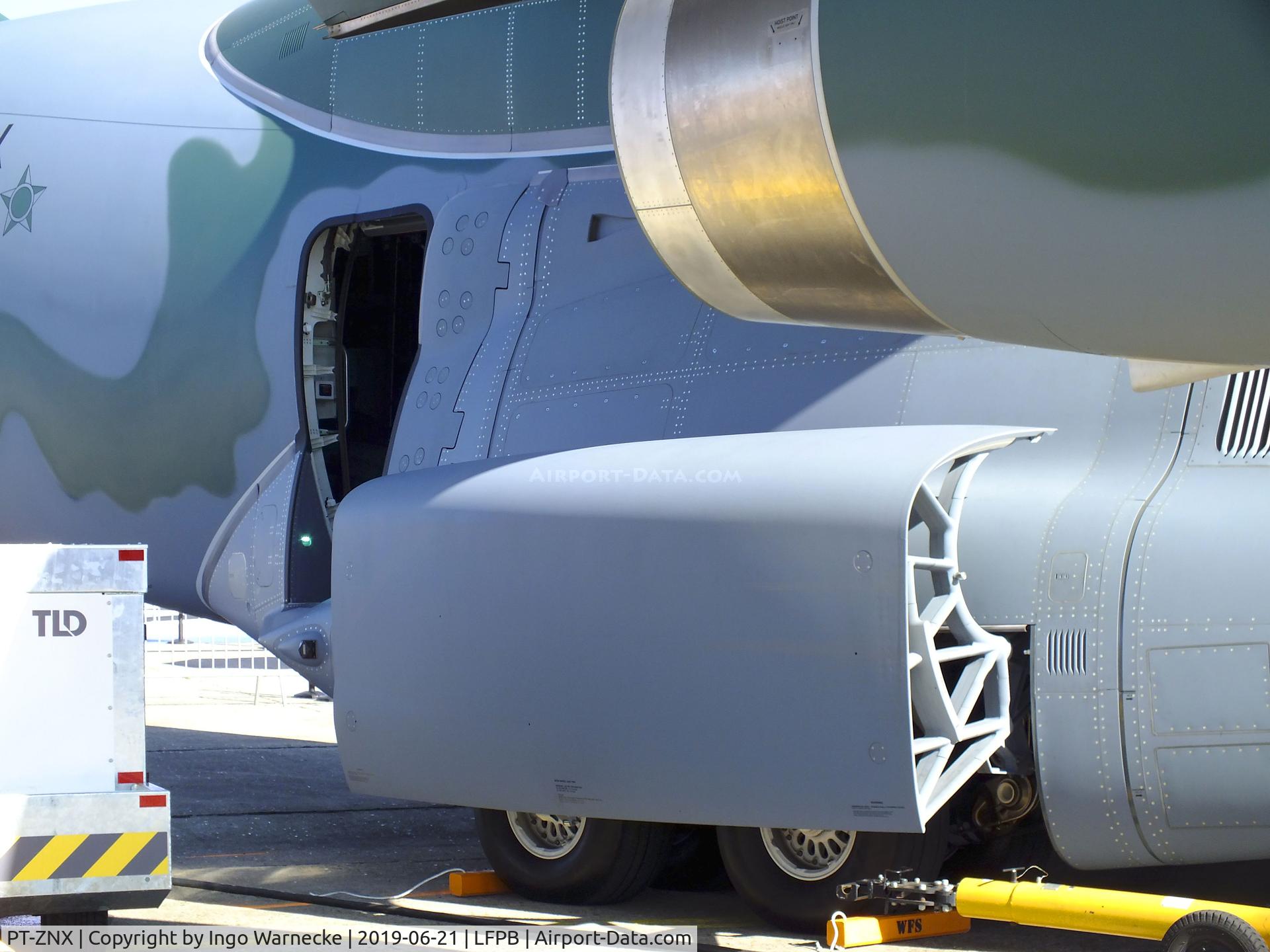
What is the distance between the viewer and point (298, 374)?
31.5ft

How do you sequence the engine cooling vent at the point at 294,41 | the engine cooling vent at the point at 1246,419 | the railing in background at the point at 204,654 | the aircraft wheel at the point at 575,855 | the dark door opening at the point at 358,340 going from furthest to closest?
the railing in background at the point at 204,654 → the engine cooling vent at the point at 294,41 → the dark door opening at the point at 358,340 → the aircraft wheel at the point at 575,855 → the engine cooling vent at the point at 1246,419

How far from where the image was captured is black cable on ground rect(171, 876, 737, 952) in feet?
23.7

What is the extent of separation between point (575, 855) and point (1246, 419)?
3.91 meters

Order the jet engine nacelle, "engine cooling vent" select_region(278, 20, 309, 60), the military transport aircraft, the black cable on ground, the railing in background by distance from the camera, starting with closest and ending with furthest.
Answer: the jet engine nacelle
the military transport aircraft
the black cable on ground
"engine cooling vent" select_region(278, 20, 309, 60)
the railing in background

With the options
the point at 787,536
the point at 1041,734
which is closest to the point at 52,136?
the point at 787,536

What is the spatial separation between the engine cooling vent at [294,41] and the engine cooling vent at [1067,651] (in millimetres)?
6587

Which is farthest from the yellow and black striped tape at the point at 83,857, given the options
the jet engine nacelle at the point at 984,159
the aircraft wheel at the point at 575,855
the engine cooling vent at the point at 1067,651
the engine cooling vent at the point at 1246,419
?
the engine cooling vent at the point at 1246,419

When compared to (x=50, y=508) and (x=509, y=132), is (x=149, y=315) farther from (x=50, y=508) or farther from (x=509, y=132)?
(x=509, y=132)

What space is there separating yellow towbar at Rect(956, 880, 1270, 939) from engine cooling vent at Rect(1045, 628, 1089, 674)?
2.93 feet

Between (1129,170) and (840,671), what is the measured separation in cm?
383

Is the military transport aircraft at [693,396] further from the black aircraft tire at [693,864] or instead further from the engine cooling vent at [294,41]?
the black aircraft tire at [693,864]

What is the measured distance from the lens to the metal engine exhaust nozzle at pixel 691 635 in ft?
19.7

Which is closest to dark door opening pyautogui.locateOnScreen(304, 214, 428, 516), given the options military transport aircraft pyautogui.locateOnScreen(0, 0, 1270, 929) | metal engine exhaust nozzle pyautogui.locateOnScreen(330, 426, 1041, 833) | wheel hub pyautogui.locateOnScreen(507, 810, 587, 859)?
military transport aircraft pyautogui.locateOnScreen(0, 0, 1270, 929)

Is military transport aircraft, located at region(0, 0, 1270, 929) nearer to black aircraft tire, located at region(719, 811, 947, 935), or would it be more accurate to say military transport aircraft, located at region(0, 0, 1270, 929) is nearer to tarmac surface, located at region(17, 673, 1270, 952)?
black aircraft tire, located at region(719, 811, 947, 935)
